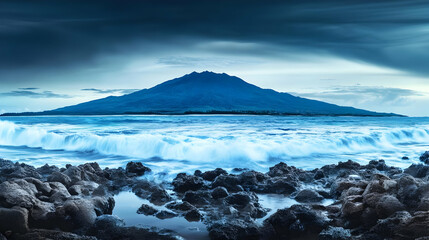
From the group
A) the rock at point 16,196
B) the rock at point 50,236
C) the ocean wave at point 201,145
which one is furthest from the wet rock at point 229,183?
the ocean wave at point 201,145

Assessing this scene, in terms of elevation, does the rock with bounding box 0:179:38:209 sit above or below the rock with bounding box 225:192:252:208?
above

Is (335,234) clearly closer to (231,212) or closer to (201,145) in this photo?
(231,212)

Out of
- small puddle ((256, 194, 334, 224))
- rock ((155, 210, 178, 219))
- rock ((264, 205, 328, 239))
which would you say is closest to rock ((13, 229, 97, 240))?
rock ((155, 210, 178, 219))

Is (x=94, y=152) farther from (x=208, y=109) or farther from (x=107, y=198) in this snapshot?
(x=208, y=109)

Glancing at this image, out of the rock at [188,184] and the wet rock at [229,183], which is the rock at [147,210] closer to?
the rock at [188,184]

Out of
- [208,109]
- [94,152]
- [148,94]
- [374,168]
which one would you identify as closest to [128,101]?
[148,94]

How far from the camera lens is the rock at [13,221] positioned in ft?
18.0

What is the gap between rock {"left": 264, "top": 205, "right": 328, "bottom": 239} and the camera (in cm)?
582

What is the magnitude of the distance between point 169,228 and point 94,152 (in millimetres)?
13745

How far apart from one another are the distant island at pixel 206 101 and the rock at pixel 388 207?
93.0 meters

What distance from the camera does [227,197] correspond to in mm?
7578

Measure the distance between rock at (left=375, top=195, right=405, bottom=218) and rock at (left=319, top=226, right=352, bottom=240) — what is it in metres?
0.68

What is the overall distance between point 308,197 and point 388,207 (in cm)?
218

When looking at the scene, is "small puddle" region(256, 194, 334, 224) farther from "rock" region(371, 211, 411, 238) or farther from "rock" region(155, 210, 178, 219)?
"rock" region(371, 211, 411, 238)
